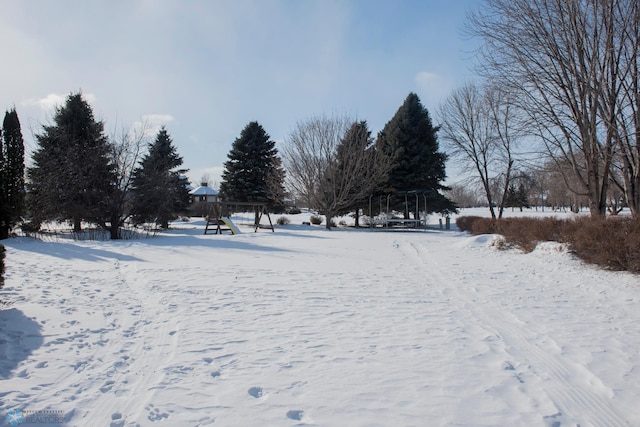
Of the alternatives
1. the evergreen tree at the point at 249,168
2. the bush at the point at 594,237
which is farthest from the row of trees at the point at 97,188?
the bush at the point at 594,237

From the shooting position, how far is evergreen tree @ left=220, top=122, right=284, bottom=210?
31812mm

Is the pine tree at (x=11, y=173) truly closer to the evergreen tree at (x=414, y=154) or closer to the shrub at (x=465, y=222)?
the evergreen tree at (x=414, y=154)

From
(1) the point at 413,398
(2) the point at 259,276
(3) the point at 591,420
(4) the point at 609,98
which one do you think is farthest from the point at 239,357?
(4) the point at 609,98

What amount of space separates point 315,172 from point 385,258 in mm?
14877

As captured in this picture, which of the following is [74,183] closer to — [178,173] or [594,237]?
[178,173]

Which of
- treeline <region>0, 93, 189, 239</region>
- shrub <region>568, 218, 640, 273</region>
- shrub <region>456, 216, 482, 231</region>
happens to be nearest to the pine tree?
treeline <region>0, 93, 189, 239</region>

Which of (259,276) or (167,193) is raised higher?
(167,193)

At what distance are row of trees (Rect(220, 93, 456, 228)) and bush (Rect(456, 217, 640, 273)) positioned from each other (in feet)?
44.2

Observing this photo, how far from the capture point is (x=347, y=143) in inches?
1009

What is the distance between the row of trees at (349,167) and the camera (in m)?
25.2

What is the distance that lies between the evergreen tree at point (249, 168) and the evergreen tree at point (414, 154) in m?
10.4

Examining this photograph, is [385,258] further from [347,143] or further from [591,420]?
[347,143]

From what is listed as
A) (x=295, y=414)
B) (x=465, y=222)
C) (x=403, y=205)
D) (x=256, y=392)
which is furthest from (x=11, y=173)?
(x=403, y=205)

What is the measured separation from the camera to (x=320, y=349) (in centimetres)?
381
